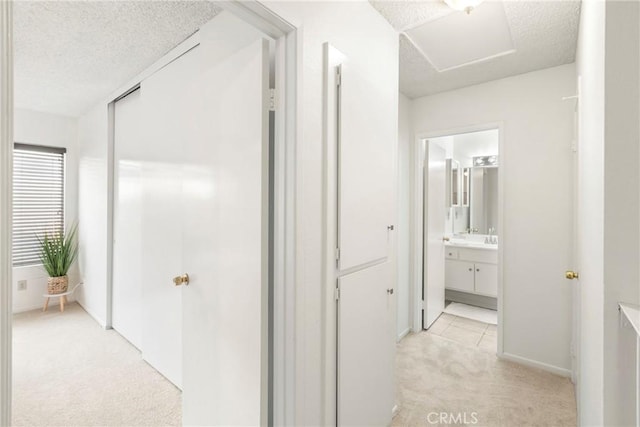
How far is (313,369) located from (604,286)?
106 cm

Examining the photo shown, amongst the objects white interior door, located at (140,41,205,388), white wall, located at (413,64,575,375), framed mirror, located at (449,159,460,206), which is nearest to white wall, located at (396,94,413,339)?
white wall, located at (413,64,575,375)

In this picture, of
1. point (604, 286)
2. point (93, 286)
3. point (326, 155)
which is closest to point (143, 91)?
point (326, 155)

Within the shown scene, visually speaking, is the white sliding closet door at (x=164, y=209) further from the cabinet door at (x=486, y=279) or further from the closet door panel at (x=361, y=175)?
the cabinet door at (x=486, y=279)

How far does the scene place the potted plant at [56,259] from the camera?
355 cm

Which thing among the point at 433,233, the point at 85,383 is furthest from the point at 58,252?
the point at 433,233

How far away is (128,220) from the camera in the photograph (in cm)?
278

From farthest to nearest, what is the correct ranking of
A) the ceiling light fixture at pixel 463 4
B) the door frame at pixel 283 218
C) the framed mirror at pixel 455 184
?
1. the framed mirror at pixel 455 184
2. the ceiling light fixture at pixel 463 4
3. the door frame at pixel 283 218

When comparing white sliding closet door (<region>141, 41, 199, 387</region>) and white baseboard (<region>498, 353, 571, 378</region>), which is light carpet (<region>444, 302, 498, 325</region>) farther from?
white sliding closet door (<region>141, 41, 199, 387</region>)

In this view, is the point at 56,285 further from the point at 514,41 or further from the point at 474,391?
the point at 514,41

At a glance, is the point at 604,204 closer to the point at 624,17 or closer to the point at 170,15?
the point at 624,17

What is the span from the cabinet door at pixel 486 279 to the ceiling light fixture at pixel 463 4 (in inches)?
121

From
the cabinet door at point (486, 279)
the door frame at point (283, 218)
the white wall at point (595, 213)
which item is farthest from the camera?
the cabinet door at point (486, 279)

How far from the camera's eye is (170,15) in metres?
1.81

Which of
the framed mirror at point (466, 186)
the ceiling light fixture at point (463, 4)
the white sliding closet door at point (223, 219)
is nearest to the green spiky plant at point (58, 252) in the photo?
the white sliding closet door at point (223, 219)
